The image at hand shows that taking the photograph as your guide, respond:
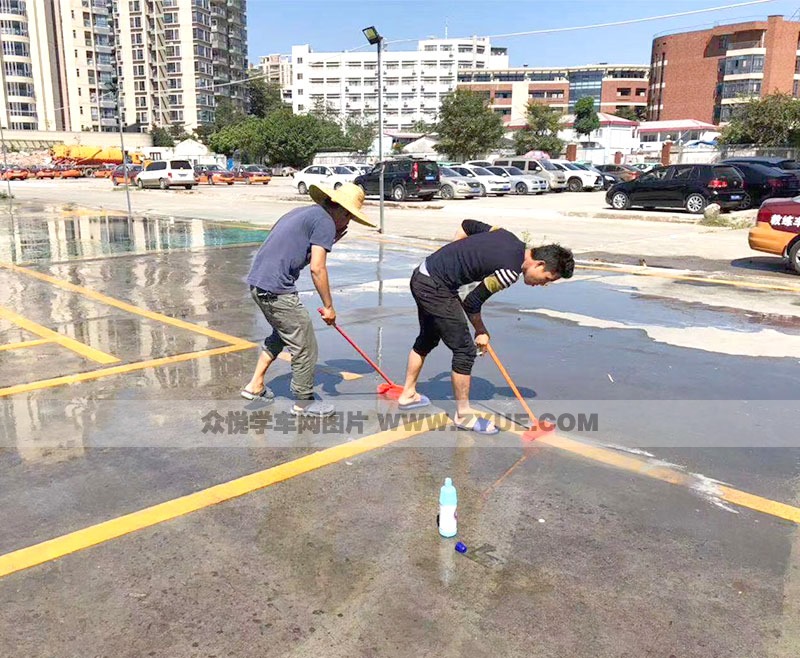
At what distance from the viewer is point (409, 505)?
3863 millimetres

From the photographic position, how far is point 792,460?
447 cm

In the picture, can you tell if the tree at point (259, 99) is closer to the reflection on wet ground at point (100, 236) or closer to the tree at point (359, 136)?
the tree at point (359, 136)

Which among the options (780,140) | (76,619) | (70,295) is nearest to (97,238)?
(70,295)

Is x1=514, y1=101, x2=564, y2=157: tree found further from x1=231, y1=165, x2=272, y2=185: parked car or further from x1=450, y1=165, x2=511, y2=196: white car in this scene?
x1=450, y1=165, x2=511, y2=196: white car

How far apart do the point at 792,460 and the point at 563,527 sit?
181 cm

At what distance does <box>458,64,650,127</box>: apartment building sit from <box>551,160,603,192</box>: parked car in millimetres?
88100

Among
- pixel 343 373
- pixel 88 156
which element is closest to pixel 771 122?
pixel 343 373

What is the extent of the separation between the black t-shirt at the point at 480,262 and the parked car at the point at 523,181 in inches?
1196

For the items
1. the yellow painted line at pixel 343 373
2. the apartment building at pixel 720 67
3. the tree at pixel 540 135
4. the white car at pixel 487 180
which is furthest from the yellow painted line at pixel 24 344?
the apartment building at pixel 720 67

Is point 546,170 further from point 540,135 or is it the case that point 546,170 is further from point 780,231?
point 540,135

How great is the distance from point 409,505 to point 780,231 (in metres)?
10.1

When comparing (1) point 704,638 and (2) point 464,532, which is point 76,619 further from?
(1) point 704,638

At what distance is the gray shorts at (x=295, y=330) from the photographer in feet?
16.3

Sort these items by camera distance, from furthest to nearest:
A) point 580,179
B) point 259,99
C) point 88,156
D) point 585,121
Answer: point 259,99, point 585,121, point 88,156, point 580,179
